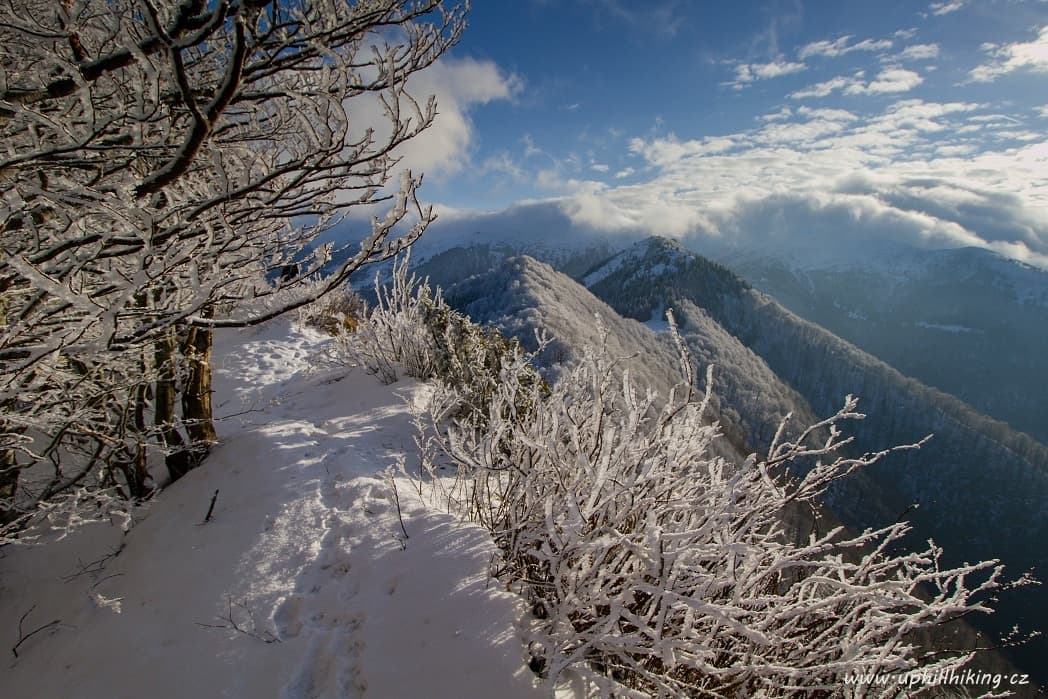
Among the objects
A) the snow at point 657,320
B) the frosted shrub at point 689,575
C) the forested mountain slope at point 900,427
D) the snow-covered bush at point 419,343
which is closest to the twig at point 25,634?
the frosted shrub at point 689,575

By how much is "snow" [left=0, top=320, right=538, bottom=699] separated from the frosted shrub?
14.1 inches

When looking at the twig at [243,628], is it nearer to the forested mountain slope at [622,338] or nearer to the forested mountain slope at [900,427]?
the forested mountain slope at [622,338]

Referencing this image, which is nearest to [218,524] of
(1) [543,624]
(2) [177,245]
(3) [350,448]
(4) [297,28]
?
(3) [350,448]

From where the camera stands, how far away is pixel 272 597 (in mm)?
2500

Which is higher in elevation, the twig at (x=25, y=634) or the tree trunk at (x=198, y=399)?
the tree trunk at (x=198, y=399)

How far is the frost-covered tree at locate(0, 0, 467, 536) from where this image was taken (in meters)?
1.55

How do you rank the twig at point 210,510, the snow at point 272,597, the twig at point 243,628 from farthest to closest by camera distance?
the twig at point 210,510 → the twig at point 243,628 → the snow at point 272,597

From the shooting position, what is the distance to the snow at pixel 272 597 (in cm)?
210

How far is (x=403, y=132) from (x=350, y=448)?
2.77 metres

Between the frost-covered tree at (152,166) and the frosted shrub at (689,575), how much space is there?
144 centimetres

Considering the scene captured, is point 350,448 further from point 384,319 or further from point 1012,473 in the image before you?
point 1012,473

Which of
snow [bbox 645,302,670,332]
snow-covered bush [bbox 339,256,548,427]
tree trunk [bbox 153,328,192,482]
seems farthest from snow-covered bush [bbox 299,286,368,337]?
snow [bbox 645,302,670,332]

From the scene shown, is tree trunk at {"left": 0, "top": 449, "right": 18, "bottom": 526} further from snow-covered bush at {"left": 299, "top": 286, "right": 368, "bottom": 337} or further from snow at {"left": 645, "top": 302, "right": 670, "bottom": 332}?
snow at {"left": 645, "top": 302, "right": 670, "bottom": 332}

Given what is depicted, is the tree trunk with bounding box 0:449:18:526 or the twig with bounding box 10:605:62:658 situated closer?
the twig with bounding box 10:605:62:658
